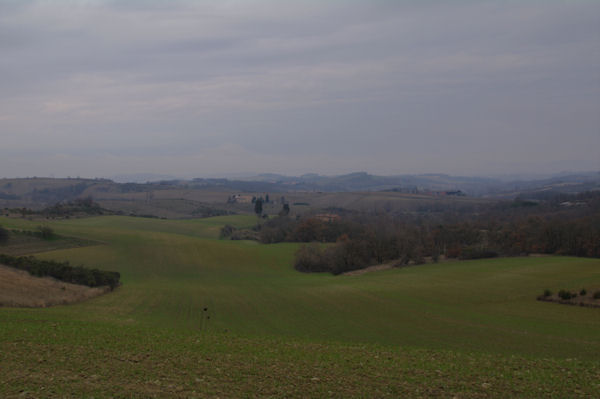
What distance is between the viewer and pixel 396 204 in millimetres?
173125

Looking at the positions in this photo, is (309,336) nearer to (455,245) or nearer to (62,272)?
(62,272)

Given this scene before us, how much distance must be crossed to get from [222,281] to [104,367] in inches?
1547

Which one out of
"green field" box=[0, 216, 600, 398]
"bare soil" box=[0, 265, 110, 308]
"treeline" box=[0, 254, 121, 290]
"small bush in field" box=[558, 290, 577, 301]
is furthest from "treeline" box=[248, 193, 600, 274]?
"bare soil" box=[0, 265, 110, 308]

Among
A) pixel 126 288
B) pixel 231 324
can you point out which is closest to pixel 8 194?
pixel 126 288

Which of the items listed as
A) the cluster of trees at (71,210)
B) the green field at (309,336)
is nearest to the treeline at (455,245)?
the green field at (309,336)

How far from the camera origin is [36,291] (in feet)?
104

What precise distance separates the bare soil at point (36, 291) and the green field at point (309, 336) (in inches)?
64.0

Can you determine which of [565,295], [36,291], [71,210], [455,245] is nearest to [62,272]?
[36,291]

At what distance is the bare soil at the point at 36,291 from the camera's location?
27.6m

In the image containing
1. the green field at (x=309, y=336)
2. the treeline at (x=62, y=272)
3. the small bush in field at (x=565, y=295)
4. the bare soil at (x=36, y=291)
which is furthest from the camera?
the treeline at (x=62, y=272)

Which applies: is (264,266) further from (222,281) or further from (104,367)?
(104,367)

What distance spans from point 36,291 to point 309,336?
73.0 feet

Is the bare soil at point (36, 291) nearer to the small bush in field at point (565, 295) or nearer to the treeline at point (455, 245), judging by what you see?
the treeline at point (455, 245)

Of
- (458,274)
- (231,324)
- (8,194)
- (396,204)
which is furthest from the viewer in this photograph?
(8,194)
